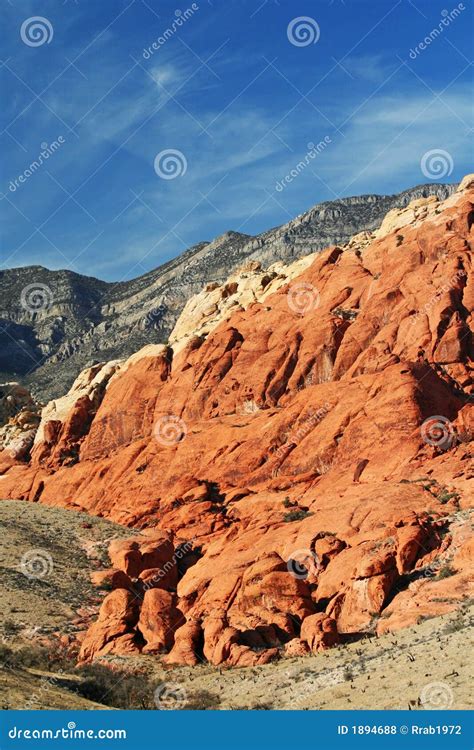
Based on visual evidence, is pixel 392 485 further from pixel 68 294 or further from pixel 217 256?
pixel 68 294

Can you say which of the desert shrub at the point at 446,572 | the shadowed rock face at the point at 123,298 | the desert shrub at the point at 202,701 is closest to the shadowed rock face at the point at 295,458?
the desert shrub at the point at 446,572

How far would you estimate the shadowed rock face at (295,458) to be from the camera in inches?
1388

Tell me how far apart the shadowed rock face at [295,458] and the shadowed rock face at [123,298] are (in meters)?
55.7

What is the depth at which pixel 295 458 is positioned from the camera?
5403cm

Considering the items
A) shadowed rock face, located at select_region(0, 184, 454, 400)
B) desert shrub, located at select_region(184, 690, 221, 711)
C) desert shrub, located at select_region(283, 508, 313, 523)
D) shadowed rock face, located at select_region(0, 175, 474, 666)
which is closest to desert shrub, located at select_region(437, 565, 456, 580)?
shadowed rock face, located at select_region(0, 175, 474, 666)

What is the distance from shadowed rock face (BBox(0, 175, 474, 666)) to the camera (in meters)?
35.2

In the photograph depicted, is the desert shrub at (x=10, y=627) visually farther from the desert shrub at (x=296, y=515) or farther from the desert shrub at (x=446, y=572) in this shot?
the desert shrub at (x=446, y=572)

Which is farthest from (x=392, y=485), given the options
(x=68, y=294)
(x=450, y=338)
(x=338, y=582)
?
(x=68, y=294)

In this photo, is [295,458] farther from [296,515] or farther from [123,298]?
[123,298]

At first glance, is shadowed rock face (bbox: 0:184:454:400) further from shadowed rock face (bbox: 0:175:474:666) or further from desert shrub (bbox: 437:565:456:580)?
desert shrub (bbox: 437:565:456:580)

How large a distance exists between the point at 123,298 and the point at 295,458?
441ft

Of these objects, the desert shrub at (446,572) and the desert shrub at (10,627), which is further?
the desert shrub at (10,627)

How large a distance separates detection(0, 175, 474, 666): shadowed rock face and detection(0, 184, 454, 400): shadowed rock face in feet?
183

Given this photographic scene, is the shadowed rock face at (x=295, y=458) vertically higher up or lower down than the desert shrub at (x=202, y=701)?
higher up
